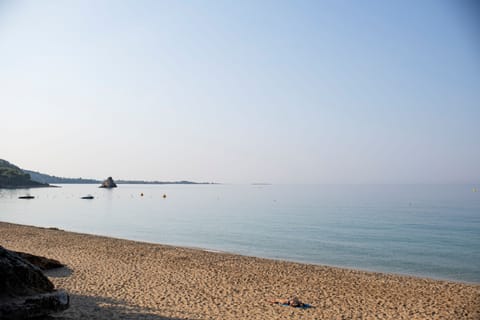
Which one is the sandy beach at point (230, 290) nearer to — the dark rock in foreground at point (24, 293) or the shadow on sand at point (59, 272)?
the shadow on sand at point (59, 272)

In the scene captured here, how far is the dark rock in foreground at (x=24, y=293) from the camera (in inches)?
249

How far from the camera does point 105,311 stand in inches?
350

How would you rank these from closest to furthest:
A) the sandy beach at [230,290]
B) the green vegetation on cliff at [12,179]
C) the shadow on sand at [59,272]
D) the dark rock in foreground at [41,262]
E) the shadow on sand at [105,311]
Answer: the shadow on sand at [105,311] < the sandy beach at [230,290] < the shadow on sand at [59,272] < the dark rock in foreground at [41,262] < the green vegetation on cliff at [12,179]

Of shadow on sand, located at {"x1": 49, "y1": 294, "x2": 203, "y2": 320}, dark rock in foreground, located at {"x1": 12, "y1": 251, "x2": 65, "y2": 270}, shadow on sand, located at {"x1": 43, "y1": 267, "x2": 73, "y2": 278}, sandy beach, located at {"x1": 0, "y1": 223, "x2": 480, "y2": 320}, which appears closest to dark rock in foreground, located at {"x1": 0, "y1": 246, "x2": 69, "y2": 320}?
shadow on sand, located at {"x1": 49, "y1": 294, "x2": 203, "y2": 320}

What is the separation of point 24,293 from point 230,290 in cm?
708

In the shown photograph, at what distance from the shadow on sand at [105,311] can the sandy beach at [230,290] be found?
0.9 inches

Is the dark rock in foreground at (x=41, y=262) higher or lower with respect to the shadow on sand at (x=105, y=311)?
lower

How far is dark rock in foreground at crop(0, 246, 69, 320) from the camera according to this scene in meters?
6.31

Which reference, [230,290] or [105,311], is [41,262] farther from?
[230,290]

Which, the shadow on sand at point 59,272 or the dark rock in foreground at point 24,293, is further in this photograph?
the shadow on sand at point 59,272

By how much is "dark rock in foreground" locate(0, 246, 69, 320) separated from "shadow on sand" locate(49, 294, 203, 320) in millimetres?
585

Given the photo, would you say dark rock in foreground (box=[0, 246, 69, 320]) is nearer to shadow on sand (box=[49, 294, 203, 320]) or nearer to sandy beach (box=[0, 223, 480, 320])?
shadow on sand (box=[49, 294, 203, 320])

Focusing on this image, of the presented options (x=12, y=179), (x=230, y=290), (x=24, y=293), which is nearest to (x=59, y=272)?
(x=230, y=290)

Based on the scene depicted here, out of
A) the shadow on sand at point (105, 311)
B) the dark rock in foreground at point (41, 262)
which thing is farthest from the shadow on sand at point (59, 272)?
the shadow on sand at point (105, 311)
